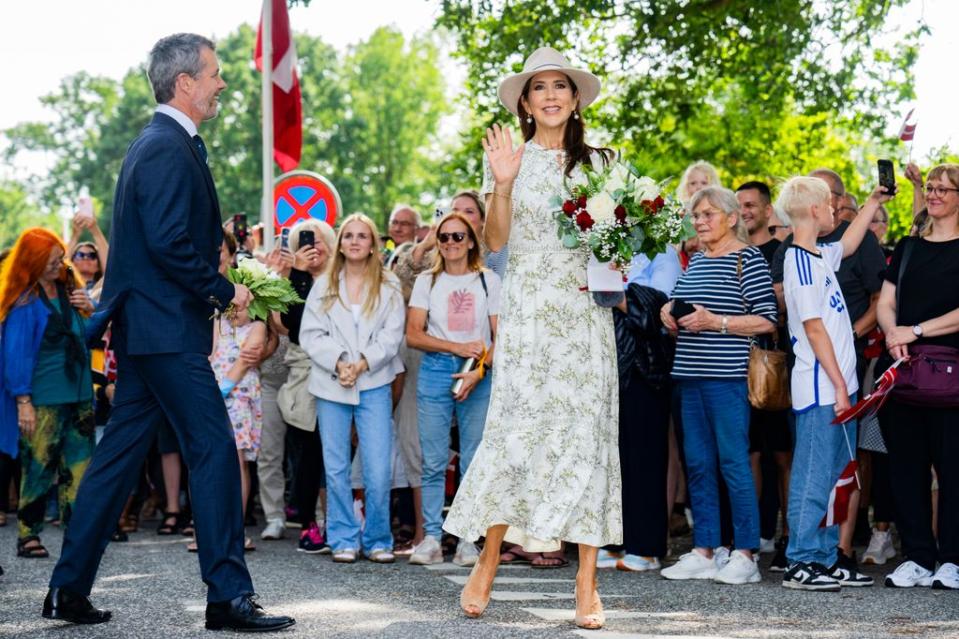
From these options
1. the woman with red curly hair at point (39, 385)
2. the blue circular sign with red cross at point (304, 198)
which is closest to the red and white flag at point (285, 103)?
the blue circular sign with red cross at point (304, 198)

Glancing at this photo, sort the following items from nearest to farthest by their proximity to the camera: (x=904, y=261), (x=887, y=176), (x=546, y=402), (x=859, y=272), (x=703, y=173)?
(x=546, y=402) < (x=904, y=261) < (x=887, y=176) < (x=859, y=272) < (x=703, y=173)

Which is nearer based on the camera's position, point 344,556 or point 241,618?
point 241,618

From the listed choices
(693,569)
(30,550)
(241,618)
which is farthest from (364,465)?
(241,618)

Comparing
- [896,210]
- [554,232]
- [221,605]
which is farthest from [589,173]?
[896,210]

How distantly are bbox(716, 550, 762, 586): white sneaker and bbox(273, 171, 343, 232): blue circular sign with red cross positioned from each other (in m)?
7.71

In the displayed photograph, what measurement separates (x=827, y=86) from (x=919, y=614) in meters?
12.2

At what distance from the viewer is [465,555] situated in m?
9.55

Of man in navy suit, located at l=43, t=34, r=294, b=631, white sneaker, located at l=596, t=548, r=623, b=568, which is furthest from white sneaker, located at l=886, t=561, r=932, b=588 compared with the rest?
man in navy suit, located at l=43, t=34, r=294, b=631

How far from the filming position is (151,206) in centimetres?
632

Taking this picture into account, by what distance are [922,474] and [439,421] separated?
10.6 ft

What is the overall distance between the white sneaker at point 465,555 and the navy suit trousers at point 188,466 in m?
3.30

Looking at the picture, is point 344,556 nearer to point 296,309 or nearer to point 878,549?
point 296,309

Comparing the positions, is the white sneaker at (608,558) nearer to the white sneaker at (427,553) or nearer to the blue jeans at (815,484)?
the white sneaker at (427,553)

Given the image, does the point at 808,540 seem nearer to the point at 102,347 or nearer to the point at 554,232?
the point at 554,232
